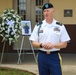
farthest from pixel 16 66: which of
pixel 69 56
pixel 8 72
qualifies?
pixel 69 56

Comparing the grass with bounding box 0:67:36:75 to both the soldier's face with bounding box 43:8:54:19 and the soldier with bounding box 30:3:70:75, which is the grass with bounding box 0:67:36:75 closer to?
the soldier with bounding box 30:3:70:75

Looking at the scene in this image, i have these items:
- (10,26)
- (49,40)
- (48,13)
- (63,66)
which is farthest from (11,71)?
(48,13)


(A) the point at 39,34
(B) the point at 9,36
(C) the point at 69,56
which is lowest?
(C) the point at 69,56

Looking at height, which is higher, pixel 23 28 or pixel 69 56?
pixel 23 28

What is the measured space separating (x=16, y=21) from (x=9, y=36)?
18.4 inches

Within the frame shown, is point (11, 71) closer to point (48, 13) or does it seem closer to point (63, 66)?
point (63, 66)

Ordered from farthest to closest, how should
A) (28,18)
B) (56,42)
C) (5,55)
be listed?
(28,18), (5,55), (56,42)

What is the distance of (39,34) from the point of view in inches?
190

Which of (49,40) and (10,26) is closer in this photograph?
(49,40)

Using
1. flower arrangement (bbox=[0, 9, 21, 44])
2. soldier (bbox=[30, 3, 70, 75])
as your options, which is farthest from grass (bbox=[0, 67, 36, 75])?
soldier (bbox=[30, 3, 70, 75])

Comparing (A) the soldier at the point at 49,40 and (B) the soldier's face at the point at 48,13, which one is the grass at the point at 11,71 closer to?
(A) the soldier at the point at 49,40

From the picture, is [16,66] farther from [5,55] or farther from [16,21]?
[5,55]

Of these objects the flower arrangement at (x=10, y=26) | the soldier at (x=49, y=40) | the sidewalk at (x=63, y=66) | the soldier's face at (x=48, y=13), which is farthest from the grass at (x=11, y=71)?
the soldier's face at (x=48, y=13)

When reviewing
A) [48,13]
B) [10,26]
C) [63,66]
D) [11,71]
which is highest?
[48,13]
